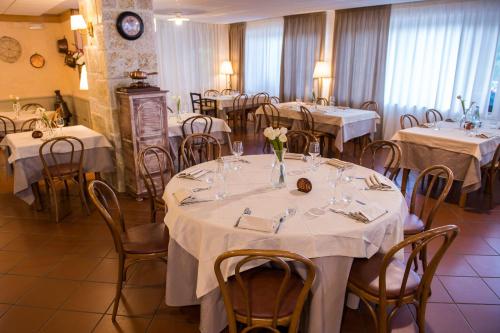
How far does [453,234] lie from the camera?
154cm

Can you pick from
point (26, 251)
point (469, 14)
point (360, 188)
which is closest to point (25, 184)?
point (26, 251)

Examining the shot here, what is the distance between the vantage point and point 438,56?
555 centimetres

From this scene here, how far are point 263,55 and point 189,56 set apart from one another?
1.85 meters

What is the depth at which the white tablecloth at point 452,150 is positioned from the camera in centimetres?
354

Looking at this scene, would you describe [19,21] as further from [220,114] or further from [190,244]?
[190,244]

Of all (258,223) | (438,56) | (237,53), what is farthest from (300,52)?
(258,223)

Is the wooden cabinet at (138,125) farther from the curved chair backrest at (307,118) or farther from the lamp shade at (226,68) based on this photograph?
the lamp shade at (226,68)

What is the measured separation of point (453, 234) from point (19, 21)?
26.6 ft

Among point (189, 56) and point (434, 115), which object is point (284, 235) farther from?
point (189, 56)

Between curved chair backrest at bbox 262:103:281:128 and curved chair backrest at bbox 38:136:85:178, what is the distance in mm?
3118

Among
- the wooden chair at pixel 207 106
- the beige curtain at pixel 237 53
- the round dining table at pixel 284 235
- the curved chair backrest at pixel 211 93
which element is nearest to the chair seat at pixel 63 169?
the round dining table at pixel 284 235

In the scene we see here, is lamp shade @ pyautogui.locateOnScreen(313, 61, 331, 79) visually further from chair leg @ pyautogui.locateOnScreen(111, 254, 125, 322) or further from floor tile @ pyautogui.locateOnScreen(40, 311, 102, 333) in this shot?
floor tile @ pyautogui.locateOnScreen(40, 311, 102, 333)

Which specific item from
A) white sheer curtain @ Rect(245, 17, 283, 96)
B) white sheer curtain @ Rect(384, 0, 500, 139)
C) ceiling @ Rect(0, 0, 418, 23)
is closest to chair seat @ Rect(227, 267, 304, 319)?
ceiling @ Rect(0, 0, 418, 23)

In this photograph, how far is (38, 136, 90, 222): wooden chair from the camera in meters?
3.41
